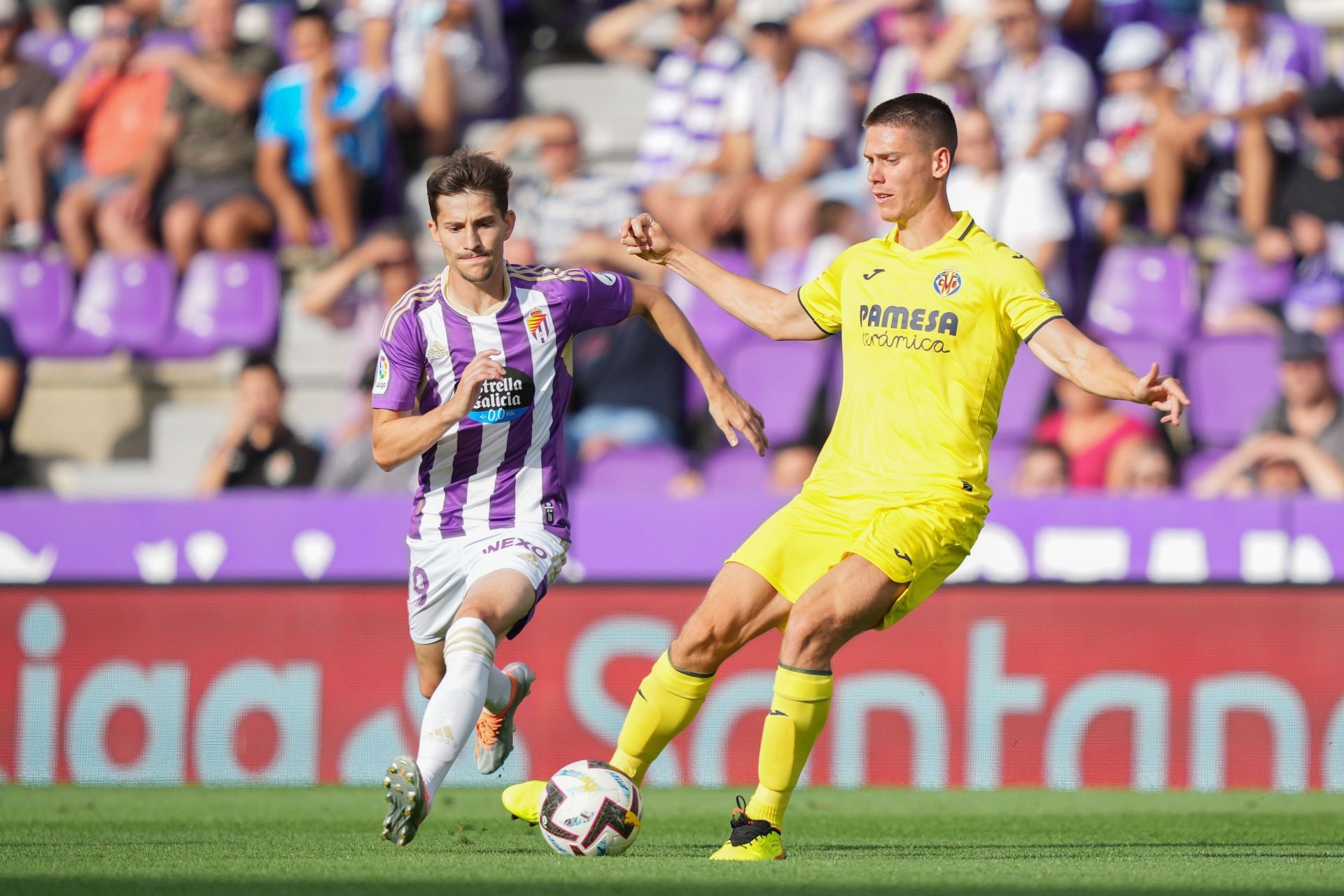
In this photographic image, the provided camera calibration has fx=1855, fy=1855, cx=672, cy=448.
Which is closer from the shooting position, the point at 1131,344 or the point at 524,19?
the point at 1131,344

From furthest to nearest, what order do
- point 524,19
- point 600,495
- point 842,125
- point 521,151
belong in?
point 524,19 < point 521,151 < point 842,125 < point 600,495

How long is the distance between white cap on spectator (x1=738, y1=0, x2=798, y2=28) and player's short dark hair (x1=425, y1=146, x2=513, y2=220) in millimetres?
6540

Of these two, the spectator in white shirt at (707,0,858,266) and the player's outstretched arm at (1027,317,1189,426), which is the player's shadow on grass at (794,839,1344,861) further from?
the spectator in white shirt at (707,0,858,266)

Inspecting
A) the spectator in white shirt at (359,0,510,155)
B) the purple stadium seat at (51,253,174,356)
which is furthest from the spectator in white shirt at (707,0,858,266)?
the purple stadium seat at (51,253,174,356)

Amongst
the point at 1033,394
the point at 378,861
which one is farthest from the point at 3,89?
the point at 378,861

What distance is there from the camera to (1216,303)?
11.3 meters

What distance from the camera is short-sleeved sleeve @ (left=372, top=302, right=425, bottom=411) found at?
599 centimetres

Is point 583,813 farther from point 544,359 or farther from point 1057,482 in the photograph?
point 1057,482

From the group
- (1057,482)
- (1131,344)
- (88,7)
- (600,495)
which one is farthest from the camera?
(88,7)

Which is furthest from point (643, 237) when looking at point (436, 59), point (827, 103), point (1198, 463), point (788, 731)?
point (436, 59)

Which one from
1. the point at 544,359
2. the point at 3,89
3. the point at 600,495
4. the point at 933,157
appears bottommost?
the point at 600,495

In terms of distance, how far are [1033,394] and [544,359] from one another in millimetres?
5132

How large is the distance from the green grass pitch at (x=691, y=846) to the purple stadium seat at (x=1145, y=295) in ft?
11.5

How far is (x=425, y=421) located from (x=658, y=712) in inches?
45.5
